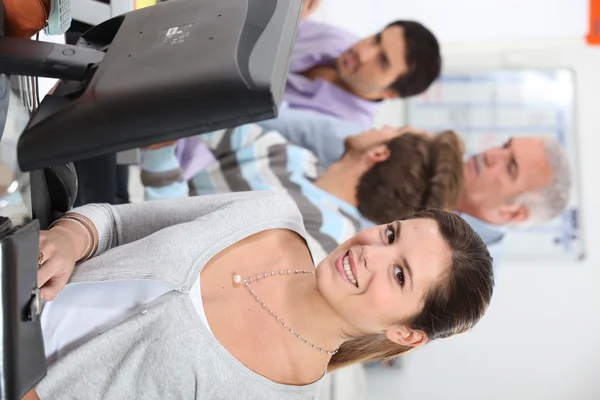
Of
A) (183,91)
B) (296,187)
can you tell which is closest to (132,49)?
(183,91)

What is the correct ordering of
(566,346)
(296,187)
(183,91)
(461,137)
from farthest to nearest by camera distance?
1. (461,137)
2. (566,346)
3. (296,187)
4. (183,91)

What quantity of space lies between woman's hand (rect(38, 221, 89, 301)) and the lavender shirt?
1528mm

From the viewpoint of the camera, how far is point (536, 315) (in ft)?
7.39

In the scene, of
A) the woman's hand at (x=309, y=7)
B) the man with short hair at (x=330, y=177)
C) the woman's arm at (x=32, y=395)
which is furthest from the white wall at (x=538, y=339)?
the woman's arm at (x=32, y=395)

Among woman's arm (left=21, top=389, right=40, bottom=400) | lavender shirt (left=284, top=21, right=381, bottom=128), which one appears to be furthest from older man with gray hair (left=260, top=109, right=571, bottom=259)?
woman's arm (left=21, top=389, right=40, bottom=400)

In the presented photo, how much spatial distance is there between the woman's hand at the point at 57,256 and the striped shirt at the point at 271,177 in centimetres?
90

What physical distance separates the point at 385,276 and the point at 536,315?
146 cm

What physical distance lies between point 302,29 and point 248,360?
6.19ft

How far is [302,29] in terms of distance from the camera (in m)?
2.62

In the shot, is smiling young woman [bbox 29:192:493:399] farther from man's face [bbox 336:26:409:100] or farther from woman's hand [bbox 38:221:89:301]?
man's face [bbox 336:26:409:100]

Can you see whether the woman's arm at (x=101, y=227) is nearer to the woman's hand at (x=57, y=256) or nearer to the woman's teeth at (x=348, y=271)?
the woman's hand at (x=57, y=256)

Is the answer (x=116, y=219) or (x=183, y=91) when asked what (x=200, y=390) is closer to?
(x=116, y=219)

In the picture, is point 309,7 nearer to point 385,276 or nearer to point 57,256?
point 385,276

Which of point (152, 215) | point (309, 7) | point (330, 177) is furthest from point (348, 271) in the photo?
point (309, 7)
